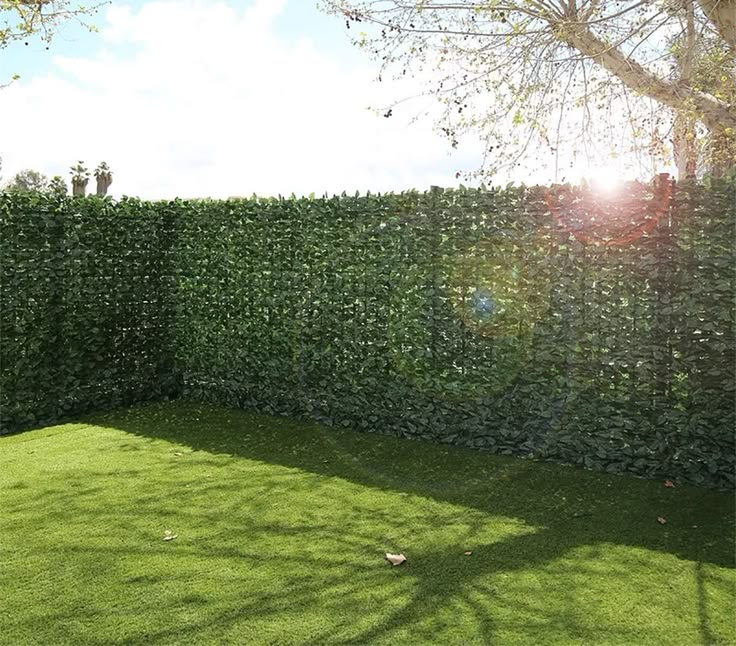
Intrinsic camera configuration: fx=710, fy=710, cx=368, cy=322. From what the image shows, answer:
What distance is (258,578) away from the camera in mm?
4227

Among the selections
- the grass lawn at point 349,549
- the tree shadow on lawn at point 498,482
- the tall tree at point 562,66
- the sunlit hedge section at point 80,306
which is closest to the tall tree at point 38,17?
the sunlit hedge section at point 80,306

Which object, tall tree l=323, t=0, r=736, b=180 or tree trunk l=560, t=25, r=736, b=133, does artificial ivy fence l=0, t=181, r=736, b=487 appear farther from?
tree trunk l=560, t=25, r=736, b=133

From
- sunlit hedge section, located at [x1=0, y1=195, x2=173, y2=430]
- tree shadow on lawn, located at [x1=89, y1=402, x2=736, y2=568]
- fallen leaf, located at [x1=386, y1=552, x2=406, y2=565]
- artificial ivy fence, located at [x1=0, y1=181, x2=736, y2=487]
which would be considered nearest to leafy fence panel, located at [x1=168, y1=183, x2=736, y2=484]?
artificial ivy fence, located at [x1=0, y1=181, x2=736, y2=487]

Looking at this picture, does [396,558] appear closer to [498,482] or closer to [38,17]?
[498,482]

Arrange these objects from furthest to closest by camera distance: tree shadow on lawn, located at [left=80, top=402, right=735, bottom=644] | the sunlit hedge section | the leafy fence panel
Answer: the sunlit hedge section < the leafy fence panel < tree shadow on lawn, located at [left=80, top=402, right=735, bottom=644]

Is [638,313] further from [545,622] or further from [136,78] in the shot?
[136,78]

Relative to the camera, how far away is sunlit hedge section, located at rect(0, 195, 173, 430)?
27.6ft

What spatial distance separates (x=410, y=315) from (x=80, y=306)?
4.33m

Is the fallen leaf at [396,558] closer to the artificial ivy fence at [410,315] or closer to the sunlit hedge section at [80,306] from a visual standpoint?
the artificial ivy fence at [410,315]

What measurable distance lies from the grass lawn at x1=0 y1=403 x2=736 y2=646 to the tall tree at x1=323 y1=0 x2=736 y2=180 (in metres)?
5.42

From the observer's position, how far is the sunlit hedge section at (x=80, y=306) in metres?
8.41

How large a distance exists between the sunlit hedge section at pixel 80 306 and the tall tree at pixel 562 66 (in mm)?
4095

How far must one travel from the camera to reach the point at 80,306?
898cm

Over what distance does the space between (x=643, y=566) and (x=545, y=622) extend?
1065 mm
